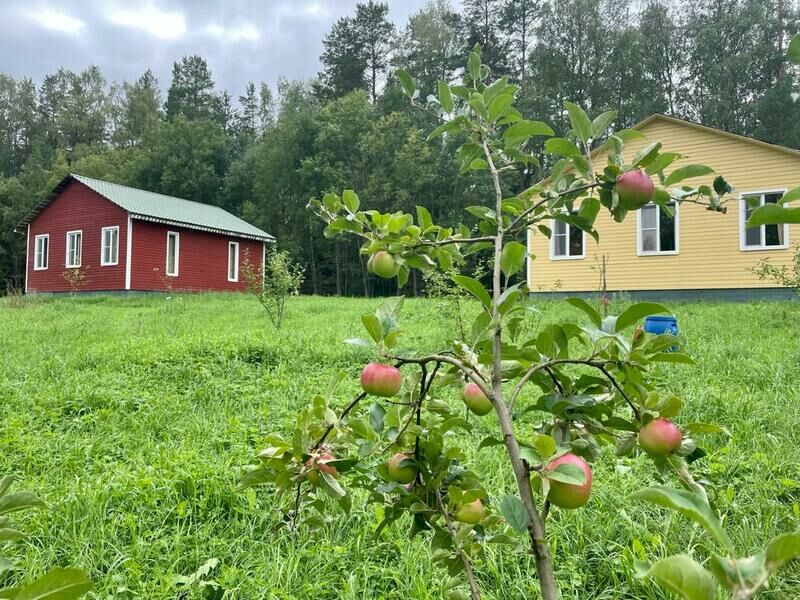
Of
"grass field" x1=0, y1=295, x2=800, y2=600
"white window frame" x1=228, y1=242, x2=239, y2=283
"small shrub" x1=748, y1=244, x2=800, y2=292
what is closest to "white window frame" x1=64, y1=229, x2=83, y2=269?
"white window frame" x1=228, y1=242, x2=239, y2=283

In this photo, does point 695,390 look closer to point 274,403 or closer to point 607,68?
point 274,403

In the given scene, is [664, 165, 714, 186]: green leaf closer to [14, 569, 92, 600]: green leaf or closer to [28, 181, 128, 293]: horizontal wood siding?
[14, 569, 92, 600]: green leaf

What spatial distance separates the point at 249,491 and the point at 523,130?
2063 mm

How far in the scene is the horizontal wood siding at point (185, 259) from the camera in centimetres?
1557

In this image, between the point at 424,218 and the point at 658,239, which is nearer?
the point at 424,218

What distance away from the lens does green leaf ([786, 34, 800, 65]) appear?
654 mm

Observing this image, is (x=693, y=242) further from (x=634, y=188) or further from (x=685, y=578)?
(x=685, y=578)

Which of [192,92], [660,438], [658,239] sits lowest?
[660,438]

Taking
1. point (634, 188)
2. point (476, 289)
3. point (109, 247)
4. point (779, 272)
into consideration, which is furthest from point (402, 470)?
point (109, 247)

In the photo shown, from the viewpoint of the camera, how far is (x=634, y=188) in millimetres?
732

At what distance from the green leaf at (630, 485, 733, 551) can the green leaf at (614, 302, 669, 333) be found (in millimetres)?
342

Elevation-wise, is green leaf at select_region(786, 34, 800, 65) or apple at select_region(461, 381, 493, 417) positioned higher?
green leaf at select_region(786, 34, 800, 65)

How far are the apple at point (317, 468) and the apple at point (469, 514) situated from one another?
0.22 metres

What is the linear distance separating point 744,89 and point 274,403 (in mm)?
26243
